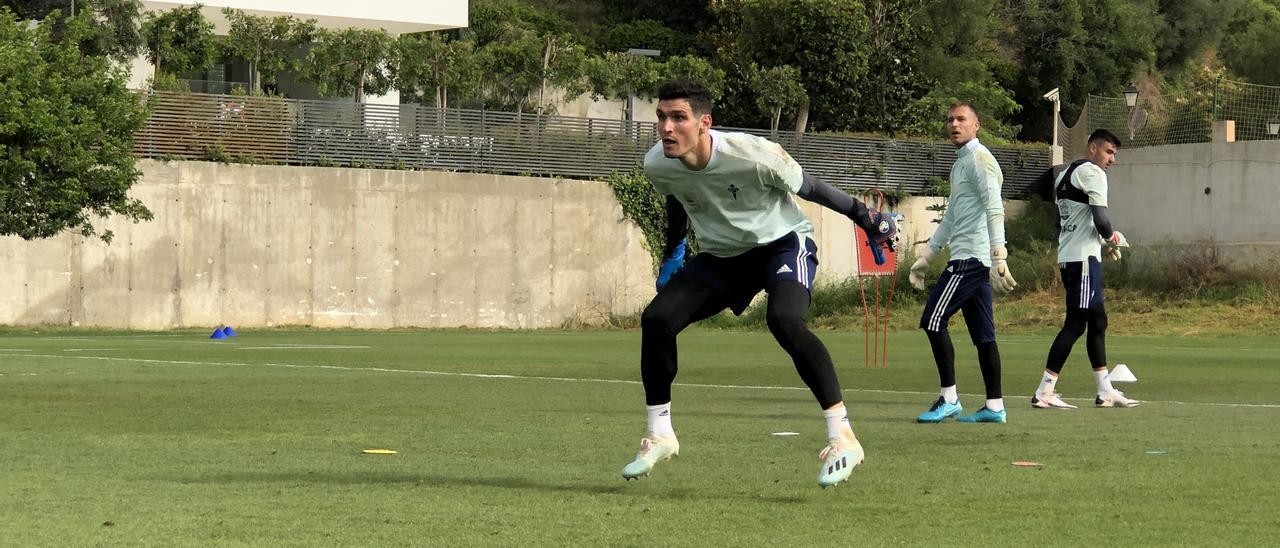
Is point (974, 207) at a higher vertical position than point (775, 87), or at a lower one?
lower

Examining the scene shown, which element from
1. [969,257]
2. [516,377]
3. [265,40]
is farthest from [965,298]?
[265,40]

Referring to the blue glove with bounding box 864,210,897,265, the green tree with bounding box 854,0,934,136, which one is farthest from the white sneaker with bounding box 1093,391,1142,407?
the green tree with bounding box 854,0,934,136

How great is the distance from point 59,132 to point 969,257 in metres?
24.3

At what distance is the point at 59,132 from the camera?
32.8 meters

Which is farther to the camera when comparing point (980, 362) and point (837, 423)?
point (980, 362)

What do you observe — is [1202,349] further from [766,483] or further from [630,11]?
[630,11]

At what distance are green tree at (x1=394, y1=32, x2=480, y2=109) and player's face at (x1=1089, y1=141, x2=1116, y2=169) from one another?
3398cm

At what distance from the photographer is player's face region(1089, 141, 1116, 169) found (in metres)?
13.5

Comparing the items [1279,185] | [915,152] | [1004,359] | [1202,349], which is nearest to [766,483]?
[1004,359]

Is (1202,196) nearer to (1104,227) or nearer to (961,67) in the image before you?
(961,67)

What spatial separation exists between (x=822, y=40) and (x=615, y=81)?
309 inches

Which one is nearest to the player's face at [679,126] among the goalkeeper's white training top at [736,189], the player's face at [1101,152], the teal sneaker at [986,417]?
the goalkeeper's white training top at [736,189]

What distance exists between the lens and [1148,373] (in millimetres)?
18609

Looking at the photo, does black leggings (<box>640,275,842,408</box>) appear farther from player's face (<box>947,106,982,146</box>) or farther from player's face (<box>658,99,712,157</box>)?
player's face (<box>947,106,982,146</box>)
